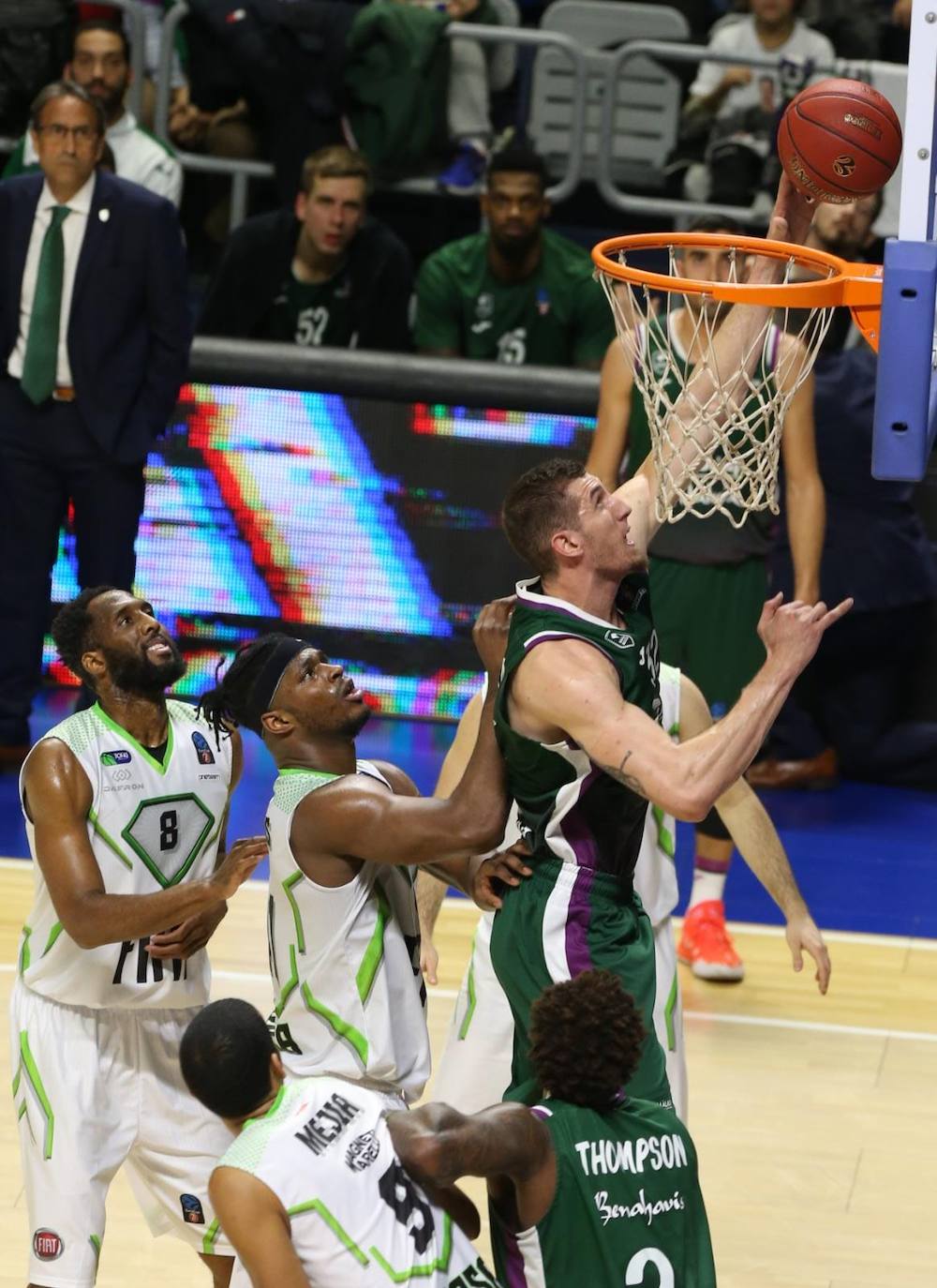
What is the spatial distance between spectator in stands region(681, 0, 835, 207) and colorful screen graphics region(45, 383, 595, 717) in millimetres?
2009

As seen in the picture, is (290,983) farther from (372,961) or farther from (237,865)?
(237,865)

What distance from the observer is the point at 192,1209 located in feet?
15.4

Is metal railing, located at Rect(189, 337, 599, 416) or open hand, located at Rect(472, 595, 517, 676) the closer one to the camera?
open hand, located at Rect(472, 595, 517, 676)

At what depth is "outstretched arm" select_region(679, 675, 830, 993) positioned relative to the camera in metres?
5.12

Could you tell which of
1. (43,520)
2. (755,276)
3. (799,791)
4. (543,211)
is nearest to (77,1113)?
(755,276)

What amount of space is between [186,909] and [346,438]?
524 cm

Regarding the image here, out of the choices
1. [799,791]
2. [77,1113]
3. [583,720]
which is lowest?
[799,791]

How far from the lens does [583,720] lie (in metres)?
4.17

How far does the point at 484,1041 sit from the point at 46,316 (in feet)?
14.2

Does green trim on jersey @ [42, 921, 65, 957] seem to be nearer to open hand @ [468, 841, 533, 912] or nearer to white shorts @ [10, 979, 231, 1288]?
white shorts @ [10, 979, 231, 1288]

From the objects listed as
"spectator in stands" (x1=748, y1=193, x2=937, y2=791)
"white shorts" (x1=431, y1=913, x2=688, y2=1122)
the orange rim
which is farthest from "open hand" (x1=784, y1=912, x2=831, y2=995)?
"spectator in stands" (x1=748, y1=193, x2=937, y2=791)

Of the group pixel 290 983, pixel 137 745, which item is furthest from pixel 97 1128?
pixel 137 745

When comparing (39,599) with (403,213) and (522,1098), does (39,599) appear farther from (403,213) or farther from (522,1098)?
(522,1098)


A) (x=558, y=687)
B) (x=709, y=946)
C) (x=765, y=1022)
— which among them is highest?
(x=558, y=687)
